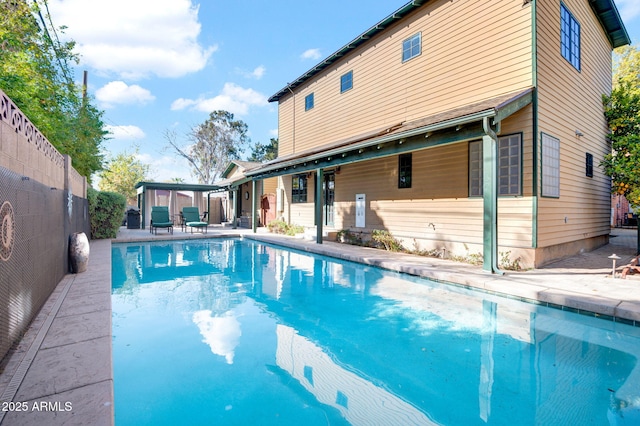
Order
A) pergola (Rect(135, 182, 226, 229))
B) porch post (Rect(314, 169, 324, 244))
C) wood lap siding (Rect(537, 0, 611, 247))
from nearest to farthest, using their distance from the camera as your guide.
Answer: wood lap siding (Rect(537, 0, 611, 247))
porch post (Rect(314, 169, 324, 244))
pergola (Rect(135, 182, 226, 229))

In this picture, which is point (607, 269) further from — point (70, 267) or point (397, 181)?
point (70, 267)

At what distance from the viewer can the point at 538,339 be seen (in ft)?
11.7

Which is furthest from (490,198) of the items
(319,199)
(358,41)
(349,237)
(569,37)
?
(358,41)

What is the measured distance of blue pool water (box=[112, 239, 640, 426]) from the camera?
2336 millimetres

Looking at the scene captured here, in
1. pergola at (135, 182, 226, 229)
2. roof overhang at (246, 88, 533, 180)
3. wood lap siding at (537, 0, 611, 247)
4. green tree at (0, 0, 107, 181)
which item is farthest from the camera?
pergola at (135, 182, 226, 229)

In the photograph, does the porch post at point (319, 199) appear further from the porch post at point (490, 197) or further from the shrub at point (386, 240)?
the porch post at point (490, 197)

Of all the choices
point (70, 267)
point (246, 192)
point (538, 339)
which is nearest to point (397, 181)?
point (538, 339)

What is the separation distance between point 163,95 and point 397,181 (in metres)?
27.5

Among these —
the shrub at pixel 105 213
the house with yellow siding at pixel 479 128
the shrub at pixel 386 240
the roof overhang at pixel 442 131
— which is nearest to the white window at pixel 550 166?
the house with yellow siding at pixel 479 128

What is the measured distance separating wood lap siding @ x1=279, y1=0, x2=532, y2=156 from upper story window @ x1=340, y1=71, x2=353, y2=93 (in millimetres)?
159

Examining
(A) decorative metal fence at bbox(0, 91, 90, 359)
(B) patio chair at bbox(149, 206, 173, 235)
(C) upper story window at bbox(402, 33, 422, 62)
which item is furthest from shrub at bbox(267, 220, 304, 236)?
(A) decorative metal fence at bbox(0, 91, 90, 359)

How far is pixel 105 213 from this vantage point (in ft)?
36.6

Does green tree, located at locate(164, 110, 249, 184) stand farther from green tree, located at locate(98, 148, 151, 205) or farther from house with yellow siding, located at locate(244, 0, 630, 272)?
house with yellow siding, located at locate(244, 0, 630, 272)

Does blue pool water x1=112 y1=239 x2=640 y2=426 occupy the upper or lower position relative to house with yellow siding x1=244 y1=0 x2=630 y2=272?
lower
